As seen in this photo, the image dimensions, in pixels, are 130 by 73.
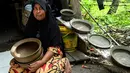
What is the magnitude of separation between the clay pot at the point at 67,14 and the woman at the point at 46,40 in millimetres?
1258

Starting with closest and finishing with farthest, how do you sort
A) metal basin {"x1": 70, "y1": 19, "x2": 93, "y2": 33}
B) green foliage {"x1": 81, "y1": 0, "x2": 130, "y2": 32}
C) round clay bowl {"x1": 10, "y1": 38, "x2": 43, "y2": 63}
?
round clay bowl {"x1": 10, "y1": 38, "x2": 43, "y2": 63} < metal basin {"x1": 70, "y1": 19, "x2": 93, "y2": 33} < green foliage {"x1": 81, "y1": 0, "x2": 130, "y2": 32}

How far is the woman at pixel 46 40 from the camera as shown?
2.43m

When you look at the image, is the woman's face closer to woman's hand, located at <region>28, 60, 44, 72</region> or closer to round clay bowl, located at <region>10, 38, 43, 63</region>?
round clay bowl, located at <region>10, 38, 43, 63</region>

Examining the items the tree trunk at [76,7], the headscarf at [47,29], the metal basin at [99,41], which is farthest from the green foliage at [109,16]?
the headscarf at [47,29]

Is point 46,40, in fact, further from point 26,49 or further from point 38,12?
point 38,12

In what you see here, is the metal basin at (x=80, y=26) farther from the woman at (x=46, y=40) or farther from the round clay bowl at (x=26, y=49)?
the round clay bowl at (x=26, y=49)

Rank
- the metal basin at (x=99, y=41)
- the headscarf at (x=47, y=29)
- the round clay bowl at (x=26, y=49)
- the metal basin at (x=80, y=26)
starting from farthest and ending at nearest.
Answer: the metal basin at (x=80, y=26), the metal basin at (x=99, y=41), the headscarf at (x=47, y=29), the round clay bowl at (x=26, y=49)

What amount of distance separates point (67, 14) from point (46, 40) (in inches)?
53.8

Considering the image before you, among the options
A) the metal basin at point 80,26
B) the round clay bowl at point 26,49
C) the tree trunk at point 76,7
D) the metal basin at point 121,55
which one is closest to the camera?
the round clay bowl at point 26,49

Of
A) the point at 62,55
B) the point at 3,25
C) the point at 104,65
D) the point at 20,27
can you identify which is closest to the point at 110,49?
the point at 104,65

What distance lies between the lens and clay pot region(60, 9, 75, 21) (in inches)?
153

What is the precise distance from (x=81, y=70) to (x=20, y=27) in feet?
6.26

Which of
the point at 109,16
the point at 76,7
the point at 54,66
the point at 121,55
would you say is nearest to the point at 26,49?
the point at 54,66

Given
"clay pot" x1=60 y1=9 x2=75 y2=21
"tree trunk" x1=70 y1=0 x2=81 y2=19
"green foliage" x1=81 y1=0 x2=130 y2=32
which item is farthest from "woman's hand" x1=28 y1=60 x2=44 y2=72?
"green foliage" x1=81 y1=0 x2=130 y2=32
